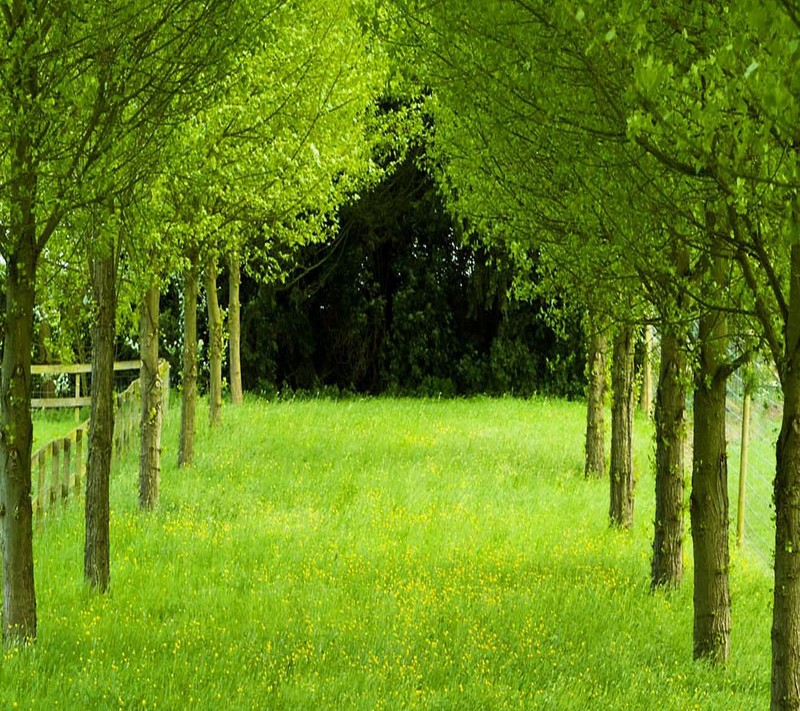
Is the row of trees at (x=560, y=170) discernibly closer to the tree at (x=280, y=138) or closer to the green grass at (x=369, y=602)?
the green grass at (x=369, y=602)

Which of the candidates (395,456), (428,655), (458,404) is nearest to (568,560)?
(428,655)

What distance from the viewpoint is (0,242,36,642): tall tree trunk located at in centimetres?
866

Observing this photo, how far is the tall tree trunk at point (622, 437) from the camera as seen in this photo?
15438mm

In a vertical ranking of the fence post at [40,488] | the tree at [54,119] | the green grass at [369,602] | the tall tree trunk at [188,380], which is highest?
the tree at [54,119]

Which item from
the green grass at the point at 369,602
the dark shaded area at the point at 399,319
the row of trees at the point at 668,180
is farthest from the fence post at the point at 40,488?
the dark shaded area at the point at 399,319

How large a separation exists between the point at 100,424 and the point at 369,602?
3434 millimetres

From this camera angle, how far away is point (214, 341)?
2183 cm

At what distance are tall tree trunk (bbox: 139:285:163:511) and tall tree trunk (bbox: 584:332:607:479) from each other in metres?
7.75

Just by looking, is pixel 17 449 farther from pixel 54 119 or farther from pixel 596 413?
pixel 596 413

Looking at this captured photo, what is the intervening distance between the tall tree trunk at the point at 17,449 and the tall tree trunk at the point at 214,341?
11273 mm

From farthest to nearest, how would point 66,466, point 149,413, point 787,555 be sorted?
point 149,413
point 66,466
point 787,555

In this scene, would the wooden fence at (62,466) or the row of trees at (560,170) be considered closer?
the row of trees at (560,170)

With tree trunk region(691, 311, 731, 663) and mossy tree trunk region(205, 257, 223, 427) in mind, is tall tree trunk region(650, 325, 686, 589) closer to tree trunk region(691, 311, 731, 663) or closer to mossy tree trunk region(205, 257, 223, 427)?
tree trunk region(691, 311, 731, 663)

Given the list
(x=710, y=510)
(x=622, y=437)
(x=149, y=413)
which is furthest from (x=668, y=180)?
(x=149, y=413)
